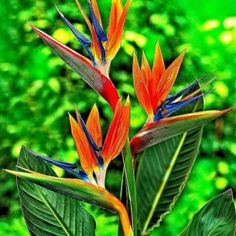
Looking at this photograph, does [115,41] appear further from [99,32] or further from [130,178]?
[130,178]

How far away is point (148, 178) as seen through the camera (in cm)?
152

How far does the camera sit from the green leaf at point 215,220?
1295 mm

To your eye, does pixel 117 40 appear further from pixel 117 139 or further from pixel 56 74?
pixel 56 74

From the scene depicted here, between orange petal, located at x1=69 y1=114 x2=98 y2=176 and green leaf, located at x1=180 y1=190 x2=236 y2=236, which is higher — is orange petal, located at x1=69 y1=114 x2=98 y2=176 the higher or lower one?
the higher one

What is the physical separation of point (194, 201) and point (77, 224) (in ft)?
4.05

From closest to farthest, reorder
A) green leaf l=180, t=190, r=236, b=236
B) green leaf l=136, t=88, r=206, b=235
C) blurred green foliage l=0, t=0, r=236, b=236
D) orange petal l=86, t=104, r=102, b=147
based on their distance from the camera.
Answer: orange petal l=86, t=104, r=102, b=147 < green leaf l=180, t=190, r=236, b=236 < green leaf l=136, t=88, r=206, b=235 < blurred green foliage l=0, t=0, r=236, b=236

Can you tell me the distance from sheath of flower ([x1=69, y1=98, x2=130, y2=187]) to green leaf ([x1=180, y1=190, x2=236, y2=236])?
10.8 inches

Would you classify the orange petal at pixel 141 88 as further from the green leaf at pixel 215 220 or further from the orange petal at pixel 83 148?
the green leaf at pixel 215 220

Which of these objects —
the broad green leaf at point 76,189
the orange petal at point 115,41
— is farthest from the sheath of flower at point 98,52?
the broad green leaf at point 76,189

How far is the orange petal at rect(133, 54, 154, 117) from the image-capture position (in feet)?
3.59

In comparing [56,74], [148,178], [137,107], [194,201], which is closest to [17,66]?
[56,74]

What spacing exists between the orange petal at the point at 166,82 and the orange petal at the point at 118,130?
76 mm

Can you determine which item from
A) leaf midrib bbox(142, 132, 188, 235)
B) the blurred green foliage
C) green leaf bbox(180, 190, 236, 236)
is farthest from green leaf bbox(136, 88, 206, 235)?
the blurred green foliage

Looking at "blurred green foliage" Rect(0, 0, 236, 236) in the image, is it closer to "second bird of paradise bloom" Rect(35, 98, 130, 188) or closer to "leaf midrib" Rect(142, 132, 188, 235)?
"leaf midrib" Rect(142, 132, 188, 235)
